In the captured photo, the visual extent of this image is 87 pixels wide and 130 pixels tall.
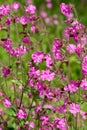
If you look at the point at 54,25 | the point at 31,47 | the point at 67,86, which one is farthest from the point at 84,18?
the point at 67,86

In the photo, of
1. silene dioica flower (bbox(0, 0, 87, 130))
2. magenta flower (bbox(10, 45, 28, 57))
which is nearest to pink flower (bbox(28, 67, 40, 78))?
silene dioica flower (bbox(0, 0, 87, 130))

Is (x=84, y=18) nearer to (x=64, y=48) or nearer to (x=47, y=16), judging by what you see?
(x=47, y=16)

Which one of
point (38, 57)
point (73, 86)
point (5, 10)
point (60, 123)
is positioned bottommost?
point (60, 123)

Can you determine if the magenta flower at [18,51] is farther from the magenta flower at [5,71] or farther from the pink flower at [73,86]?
the pink flower at [73,86]

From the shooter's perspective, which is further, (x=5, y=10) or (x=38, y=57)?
(x=5, y=10)

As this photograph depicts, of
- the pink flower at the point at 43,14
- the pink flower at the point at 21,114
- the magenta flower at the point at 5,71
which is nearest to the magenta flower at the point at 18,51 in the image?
the magenta flower at the point at 5,71

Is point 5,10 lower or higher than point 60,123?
higher

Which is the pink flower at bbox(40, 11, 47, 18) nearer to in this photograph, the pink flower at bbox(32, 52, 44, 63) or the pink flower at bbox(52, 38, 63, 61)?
the pink flower at bbox(52, 38, 63, 61)

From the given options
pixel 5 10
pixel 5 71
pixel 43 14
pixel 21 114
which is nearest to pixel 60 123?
pixel 21 114

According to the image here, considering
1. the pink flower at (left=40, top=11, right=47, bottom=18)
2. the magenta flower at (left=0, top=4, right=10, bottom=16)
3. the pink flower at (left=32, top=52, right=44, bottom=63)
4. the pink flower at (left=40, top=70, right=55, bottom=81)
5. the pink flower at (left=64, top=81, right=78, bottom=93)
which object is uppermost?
the pink flower at (left=40, top=11, right=47, bottom=18)

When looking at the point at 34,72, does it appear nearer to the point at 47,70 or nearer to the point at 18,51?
the point at 47,70

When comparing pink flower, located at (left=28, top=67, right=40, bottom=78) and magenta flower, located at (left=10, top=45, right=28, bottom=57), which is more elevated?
magenta flower, located at (left=10, top=45, right=28, bottom=57)
